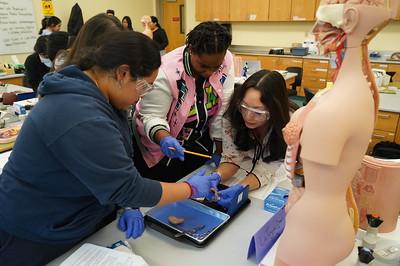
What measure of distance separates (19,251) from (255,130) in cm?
107

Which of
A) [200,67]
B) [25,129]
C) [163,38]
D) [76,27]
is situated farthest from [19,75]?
[25,129]

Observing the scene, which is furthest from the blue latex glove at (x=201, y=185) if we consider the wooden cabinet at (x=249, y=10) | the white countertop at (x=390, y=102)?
the wooden cabinet at (x=249, y=10)

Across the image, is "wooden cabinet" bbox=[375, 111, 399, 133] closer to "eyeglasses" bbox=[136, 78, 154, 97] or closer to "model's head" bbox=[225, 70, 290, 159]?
"model's head" bbox=[225, 70, 290, 159]

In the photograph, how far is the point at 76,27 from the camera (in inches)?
215

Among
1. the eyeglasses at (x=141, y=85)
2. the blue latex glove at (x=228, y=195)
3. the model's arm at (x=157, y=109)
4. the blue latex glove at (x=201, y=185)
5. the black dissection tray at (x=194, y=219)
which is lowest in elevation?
the black dissection tray at (x=194, y=219)

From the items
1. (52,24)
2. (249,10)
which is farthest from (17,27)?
(249,10)

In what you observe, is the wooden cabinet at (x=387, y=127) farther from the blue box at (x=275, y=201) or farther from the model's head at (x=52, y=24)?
the model's head at (x=52, y=24)

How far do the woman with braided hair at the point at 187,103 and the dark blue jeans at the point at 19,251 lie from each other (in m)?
0.71

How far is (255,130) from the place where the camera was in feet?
5.08

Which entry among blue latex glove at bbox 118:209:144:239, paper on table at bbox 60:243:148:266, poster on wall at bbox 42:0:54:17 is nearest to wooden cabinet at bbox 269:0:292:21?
poster on wall at bbox 42:0:54:17

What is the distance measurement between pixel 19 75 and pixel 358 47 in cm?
467

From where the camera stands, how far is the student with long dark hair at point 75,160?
0.85 m

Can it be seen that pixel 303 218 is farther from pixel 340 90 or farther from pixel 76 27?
pixel 76 27

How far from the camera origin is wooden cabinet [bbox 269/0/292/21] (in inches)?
221
